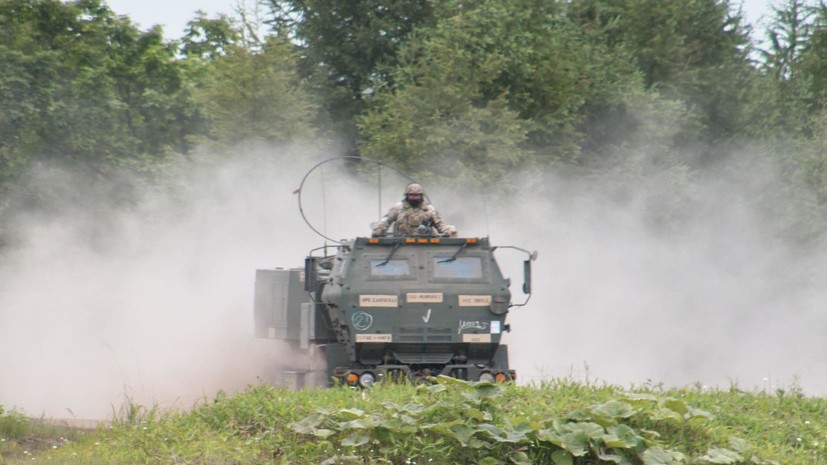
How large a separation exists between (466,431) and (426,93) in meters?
23.6

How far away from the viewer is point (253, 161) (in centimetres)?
3322

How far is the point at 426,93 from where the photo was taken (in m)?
34.0

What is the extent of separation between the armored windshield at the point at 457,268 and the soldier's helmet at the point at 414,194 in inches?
59.1

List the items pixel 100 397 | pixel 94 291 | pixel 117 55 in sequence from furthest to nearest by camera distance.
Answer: pixel 117 55 < pixel 94 291 < pixel 100 397

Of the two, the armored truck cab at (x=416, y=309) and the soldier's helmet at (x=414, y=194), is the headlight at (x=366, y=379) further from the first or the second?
the soldier's helmet at (x=414, y=194)

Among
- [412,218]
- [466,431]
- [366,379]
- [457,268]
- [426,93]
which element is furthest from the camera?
[426,93]

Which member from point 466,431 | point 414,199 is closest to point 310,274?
point 414,199

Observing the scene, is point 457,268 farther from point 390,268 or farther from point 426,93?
point 426,93

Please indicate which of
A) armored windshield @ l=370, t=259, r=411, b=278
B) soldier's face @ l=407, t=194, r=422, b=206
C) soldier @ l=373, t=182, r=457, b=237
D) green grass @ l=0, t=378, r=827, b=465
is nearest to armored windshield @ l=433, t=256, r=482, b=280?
armored windshield @ l=370, t=259, r=411, b=278

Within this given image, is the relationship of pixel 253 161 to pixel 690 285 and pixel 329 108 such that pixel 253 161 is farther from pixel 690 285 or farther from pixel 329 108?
pixel 690 285

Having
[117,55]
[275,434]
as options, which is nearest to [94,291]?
[117,55]

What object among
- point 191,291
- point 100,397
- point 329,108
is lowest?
point 100,397

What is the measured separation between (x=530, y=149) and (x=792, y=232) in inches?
268

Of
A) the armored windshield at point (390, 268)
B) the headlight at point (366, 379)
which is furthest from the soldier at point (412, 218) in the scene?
the headlight at point (366, 379)
